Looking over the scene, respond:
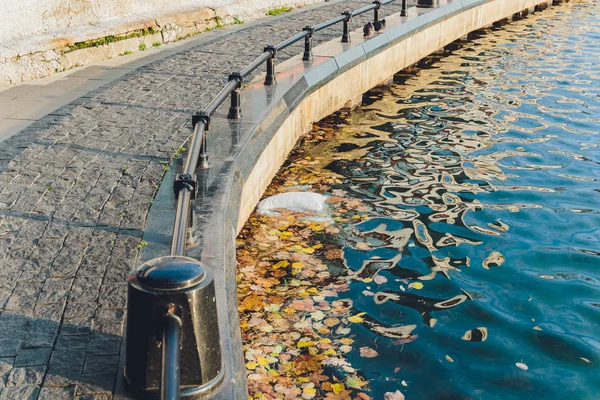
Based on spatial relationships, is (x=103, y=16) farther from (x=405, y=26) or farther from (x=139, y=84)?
(x=405, y=26)

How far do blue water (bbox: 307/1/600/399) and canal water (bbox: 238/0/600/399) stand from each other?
0.02m

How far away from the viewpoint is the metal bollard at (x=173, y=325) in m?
3.56

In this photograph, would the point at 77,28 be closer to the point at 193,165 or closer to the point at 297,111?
the point at 297,111

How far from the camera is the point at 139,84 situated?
32.9ft

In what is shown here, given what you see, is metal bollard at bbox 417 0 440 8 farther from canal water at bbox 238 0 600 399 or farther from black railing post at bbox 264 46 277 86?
black railing post at bbox 264 46 277 86

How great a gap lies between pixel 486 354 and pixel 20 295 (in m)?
3.37

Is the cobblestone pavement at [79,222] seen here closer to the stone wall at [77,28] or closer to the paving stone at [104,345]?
the paving stone at [104,345]

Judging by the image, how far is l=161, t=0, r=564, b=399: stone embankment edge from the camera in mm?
Answer: 4953

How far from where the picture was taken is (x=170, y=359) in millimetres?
3217

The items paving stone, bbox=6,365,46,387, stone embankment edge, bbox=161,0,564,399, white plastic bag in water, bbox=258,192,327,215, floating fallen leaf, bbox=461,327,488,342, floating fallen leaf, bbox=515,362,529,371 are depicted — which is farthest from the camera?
white plastic bag in water, bbox=258,192,327,215

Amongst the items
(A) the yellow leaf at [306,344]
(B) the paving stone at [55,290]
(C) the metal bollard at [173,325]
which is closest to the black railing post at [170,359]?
(C) the metal bollard at [173,325]

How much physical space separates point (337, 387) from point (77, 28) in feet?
25.8

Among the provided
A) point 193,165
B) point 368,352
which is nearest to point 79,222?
point 193,165

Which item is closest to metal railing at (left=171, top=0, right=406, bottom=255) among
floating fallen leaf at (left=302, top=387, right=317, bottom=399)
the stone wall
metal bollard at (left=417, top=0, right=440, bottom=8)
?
floating fallen leaf at (left=302, top=387, right=317, bottom=399)
